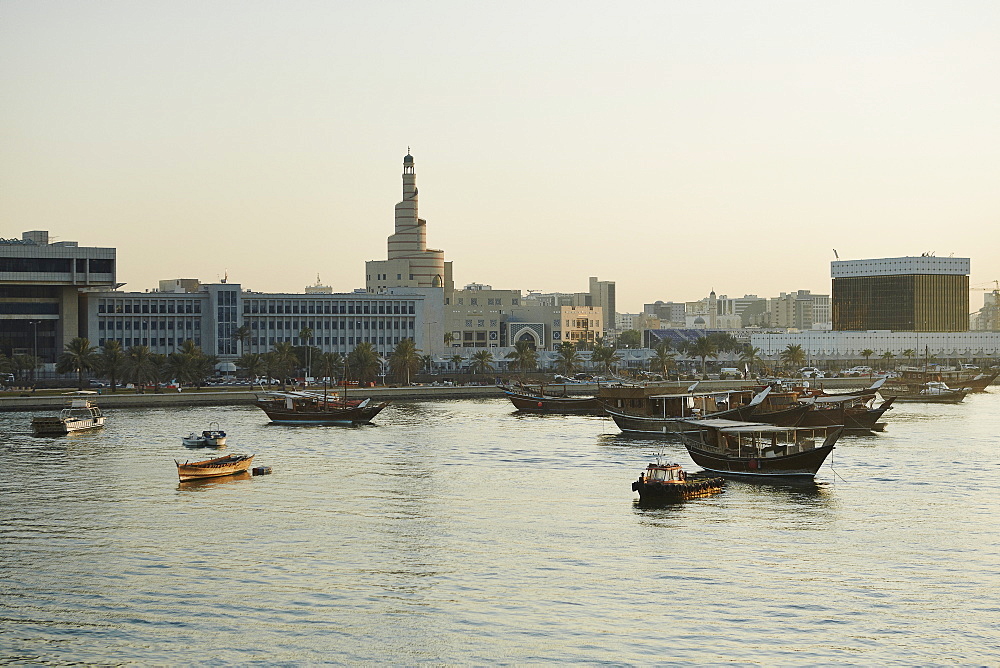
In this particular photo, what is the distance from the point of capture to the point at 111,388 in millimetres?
174125

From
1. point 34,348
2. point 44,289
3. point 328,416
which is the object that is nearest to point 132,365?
point 34,348

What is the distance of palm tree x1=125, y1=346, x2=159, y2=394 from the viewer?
169125 mm

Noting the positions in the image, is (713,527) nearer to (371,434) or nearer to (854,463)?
(854,463)

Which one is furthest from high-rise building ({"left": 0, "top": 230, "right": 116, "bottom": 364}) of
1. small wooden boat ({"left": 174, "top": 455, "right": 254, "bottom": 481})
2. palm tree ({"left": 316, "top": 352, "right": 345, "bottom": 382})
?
small wooden boat ({"left": 174, "top": 455, "right": 254, "bottom": 481})

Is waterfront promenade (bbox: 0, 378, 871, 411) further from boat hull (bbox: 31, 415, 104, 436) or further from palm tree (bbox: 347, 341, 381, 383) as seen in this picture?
boat hull (bbox: 31, 415, 104, 436)

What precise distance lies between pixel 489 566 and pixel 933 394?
503 feet

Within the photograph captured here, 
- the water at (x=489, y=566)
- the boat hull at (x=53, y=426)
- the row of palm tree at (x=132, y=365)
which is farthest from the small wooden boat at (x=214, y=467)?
the row of palm tree at (x=132, y=365)

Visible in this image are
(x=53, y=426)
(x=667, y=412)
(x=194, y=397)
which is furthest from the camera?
(x=194, y=397)

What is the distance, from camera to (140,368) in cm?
16875

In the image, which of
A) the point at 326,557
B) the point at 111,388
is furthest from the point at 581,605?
the point at 111,388

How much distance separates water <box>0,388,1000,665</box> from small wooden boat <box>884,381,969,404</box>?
101 metres

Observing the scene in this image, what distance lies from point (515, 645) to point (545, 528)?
19791 mm

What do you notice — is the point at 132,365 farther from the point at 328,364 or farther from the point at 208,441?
the point at 208,441

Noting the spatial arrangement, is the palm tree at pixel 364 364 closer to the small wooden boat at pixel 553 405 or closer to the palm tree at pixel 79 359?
the small wooden boat at pixel 553 405
